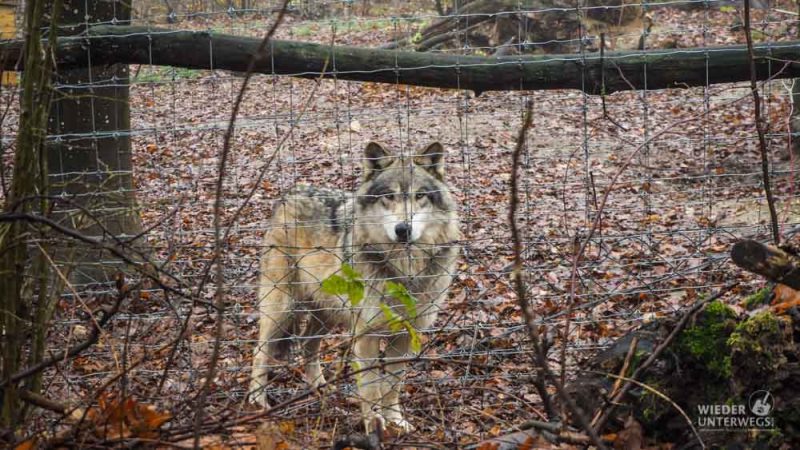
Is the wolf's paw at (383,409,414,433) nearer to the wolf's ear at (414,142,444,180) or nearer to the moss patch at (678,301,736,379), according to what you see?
the wolf's ear at (414,142,444,180)

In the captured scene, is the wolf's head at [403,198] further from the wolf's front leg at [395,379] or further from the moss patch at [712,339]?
the moss patch at [712,339]

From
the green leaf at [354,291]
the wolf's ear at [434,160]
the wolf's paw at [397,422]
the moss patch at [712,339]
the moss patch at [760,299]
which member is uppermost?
the wolf's ear at [434,160]

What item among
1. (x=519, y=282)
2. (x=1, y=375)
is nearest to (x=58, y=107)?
(x=1, y=375)

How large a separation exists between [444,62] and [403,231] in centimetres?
109

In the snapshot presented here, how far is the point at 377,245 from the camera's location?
547 centimetres

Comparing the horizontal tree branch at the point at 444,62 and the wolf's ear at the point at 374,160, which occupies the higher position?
the horizontal tree branch at the point at 444,62

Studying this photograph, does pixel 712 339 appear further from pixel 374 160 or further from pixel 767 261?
pixel 374 160

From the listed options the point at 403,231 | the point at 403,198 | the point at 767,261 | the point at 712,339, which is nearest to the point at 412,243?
the point at 403,231

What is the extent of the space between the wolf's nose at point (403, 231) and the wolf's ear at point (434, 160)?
0.49 metres

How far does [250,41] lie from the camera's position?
501 cm

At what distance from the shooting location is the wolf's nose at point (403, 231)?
16.6 ft

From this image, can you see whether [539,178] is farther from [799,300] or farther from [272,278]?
[799,300]

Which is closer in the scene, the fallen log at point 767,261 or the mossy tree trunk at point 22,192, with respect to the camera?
the mossy tree trunk at point 22,192

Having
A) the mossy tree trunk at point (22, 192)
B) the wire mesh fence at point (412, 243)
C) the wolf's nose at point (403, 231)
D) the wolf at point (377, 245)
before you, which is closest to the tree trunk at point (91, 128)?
the wire mesh fence at point (412, 243)
